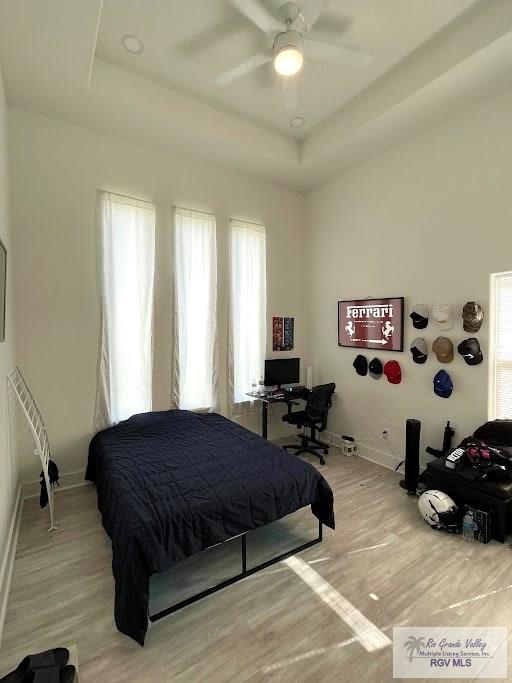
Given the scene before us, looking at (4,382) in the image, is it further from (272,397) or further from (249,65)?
(249,65)

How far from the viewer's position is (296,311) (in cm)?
471

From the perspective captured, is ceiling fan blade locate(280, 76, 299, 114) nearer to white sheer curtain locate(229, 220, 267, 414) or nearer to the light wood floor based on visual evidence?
white sheer curtain locate(229, 220, 267, 414)

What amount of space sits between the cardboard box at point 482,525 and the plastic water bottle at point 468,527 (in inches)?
0.8

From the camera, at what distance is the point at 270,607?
185 centimetres

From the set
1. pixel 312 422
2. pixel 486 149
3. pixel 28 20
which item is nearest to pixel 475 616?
pixel 312 422

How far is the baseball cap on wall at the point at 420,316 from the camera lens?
3.25 meters

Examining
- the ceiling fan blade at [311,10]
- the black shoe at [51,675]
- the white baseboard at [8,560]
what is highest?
the ceiling fan blade at [311,10]

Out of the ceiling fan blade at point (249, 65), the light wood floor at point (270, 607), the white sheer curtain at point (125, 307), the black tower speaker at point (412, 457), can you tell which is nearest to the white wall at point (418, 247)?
the black tower speaker at point (412, 457)

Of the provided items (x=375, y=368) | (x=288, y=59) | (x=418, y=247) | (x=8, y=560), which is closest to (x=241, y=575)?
(x=8, y=560)

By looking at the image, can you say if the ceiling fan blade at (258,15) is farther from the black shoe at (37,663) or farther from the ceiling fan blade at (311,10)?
the black shoe at (37,663)

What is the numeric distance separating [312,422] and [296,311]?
5.36 ft

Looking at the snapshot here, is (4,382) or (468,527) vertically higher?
(4,382)

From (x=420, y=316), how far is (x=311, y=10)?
258 centimetres

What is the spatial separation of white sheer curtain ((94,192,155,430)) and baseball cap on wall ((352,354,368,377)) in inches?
95.4
